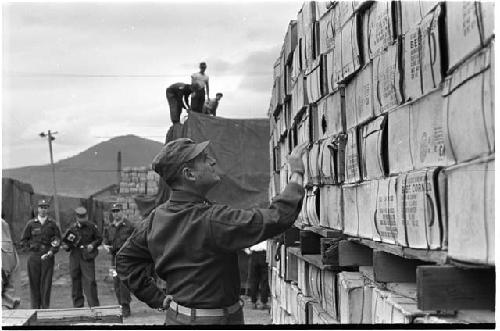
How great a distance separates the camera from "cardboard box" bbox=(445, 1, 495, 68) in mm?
2445

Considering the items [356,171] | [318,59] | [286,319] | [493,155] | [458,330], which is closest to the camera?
[493,155]

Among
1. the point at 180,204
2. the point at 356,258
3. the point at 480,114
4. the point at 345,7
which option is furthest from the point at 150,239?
the point at 480,114

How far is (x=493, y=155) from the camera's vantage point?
2428mm

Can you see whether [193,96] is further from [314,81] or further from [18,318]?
[18,318]

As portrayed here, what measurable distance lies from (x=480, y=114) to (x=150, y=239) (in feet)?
6.20

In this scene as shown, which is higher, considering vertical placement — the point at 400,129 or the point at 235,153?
the point at 235,153

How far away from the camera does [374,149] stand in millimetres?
3430

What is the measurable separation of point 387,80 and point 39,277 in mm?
7724

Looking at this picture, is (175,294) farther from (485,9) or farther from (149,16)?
(485,9)

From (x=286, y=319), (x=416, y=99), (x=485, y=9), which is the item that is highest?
(x=485, y=9)

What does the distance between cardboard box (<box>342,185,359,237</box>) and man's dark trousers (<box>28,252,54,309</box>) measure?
22.2 ft

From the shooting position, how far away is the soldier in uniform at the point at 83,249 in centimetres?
1004

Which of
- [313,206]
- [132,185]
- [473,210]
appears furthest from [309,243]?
[132,185]

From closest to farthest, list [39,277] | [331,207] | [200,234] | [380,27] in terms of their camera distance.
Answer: [380,27] < [200,234] < [331,207] < [39,277]
